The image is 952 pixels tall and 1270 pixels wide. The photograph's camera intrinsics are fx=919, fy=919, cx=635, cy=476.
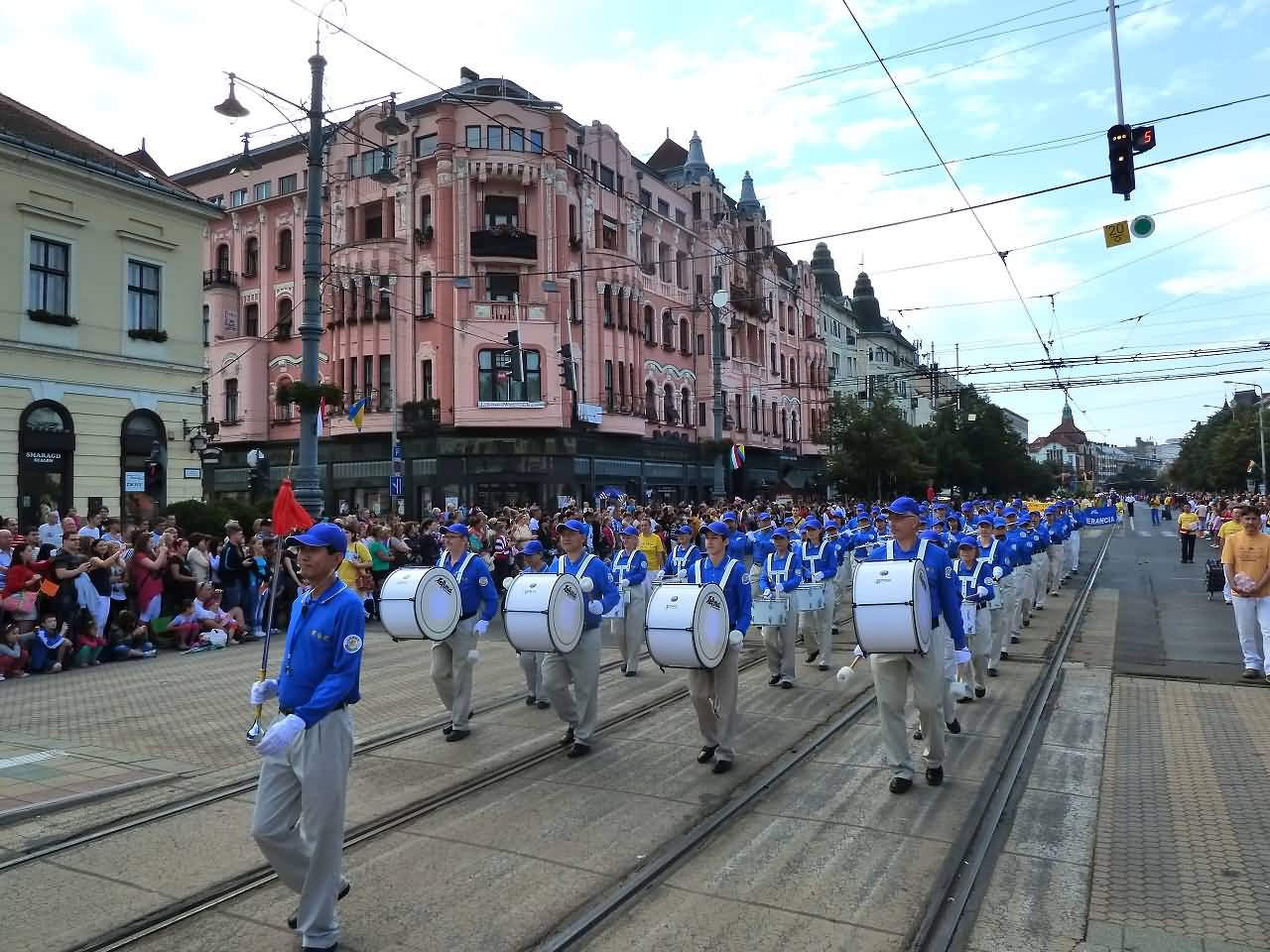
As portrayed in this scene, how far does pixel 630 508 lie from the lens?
80.3ft

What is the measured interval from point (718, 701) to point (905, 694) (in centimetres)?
146

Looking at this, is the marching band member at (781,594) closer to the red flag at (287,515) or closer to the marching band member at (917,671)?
the marching band member at (917,671)

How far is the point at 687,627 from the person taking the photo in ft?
22.8

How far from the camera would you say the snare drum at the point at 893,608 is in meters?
6.23

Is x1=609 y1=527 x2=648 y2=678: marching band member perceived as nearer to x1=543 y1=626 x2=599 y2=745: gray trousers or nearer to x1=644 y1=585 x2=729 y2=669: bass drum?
x1=543 y1=626 x2=599 y2=745: gray trousers

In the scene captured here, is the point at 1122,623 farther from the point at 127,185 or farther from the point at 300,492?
the point at 127,185

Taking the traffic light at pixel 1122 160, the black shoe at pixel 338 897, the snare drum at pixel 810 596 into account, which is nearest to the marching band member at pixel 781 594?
the snare drum at pixel 810 596

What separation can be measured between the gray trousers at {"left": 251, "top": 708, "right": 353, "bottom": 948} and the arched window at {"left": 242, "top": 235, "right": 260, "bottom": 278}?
4316cm

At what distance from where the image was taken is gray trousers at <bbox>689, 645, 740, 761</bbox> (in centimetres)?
720

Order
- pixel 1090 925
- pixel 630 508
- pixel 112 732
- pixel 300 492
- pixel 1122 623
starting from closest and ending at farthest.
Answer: pixel 1090 925 < pixel 112 732 < pixel 300 492 < pixel 1122 623 < pixel 630 508

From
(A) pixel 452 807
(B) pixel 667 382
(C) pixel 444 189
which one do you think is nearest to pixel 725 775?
(A) pixel 452 807

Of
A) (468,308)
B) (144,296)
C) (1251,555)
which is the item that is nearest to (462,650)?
(1251,555)

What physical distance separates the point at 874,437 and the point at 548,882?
141 feet

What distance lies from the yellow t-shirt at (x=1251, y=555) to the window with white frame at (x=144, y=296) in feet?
77.9
